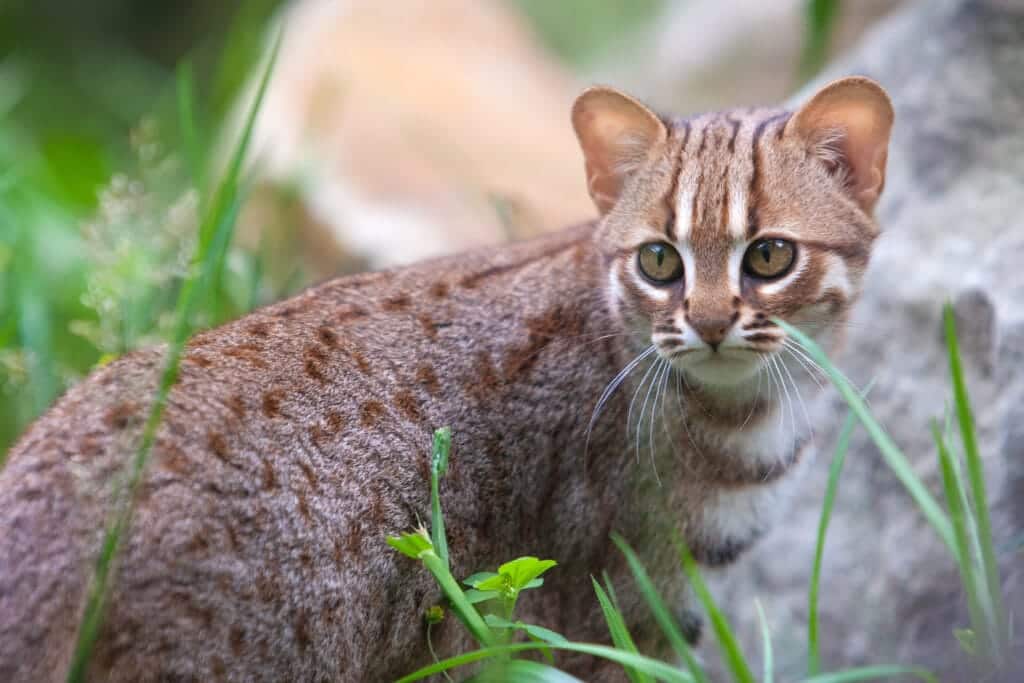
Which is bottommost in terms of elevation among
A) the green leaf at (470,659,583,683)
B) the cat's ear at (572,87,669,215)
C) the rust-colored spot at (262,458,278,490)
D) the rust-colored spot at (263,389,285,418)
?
the green leaf at (470,659,583,683)

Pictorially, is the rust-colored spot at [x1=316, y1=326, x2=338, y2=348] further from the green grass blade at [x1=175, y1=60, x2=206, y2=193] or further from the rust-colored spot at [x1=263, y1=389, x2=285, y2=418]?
the green grass blade at [x1=175, y1=60, x2=206, y2=193]

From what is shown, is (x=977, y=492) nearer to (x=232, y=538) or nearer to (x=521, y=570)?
(x=521, y=570)

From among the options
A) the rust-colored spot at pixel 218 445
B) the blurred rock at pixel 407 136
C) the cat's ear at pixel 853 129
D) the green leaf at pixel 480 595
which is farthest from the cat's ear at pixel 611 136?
the blurred rock at pixel 407 136

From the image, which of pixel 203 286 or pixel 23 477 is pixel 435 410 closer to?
pixel 203 286

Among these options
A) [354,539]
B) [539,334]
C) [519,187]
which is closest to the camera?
[354,539]

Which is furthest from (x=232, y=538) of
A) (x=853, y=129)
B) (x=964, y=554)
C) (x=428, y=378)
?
(x=853, y=129)

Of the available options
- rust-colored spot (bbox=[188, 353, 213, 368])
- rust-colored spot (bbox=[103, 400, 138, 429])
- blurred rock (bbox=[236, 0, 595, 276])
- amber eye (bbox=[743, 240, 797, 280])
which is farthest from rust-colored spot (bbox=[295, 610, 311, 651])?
blurred rock (bbox=[236, 0, 595, 276])
